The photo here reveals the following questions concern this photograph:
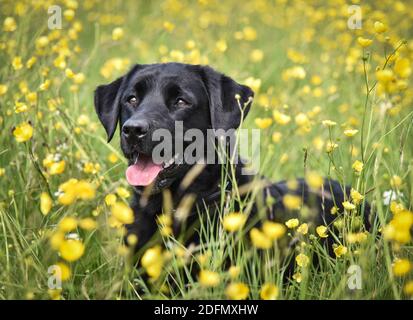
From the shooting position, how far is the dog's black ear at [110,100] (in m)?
3.13

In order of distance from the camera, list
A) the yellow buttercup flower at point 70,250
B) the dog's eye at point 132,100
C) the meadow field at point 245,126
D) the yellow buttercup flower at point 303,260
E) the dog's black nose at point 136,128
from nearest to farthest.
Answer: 1. the yellow buttercup flower at point 70,250
2. the meadow field at point 245,126
3. the yellow buttercup flower at point 303,260
4. the dog's black nose at point 136,128
5. the dog's eye at point 132,100

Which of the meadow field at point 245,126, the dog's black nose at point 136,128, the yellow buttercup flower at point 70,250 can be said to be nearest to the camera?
the yellow buttercup flower at point 70,250

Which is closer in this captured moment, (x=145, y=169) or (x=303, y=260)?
(x=303, y=260)

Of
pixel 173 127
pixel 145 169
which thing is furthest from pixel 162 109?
pixel 145 169

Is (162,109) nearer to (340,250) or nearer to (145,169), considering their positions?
(145,169)

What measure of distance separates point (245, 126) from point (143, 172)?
2.03m

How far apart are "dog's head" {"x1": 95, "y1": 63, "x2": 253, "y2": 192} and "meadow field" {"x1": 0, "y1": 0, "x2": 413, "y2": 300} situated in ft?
0.54

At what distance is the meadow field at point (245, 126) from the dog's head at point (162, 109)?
16cm

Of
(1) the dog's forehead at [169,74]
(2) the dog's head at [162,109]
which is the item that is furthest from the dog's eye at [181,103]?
(1) the dog's forehead at [169,74]

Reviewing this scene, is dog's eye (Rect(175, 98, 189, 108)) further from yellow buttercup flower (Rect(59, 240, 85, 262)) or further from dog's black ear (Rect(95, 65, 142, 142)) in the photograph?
yellow buttercup flower (Rect(59, 240, 85, 262))

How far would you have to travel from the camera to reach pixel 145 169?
2.74 metres

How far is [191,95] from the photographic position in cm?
291

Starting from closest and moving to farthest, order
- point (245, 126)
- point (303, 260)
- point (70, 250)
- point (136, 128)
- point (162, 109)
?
point (70, 250) < point (303, 260) < point (136, 128) < point (162, 109) < point (245, 126)

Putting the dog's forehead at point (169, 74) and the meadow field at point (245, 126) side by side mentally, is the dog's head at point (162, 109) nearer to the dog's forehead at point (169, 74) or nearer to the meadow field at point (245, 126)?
the dog's forehead at point (169, 74)
